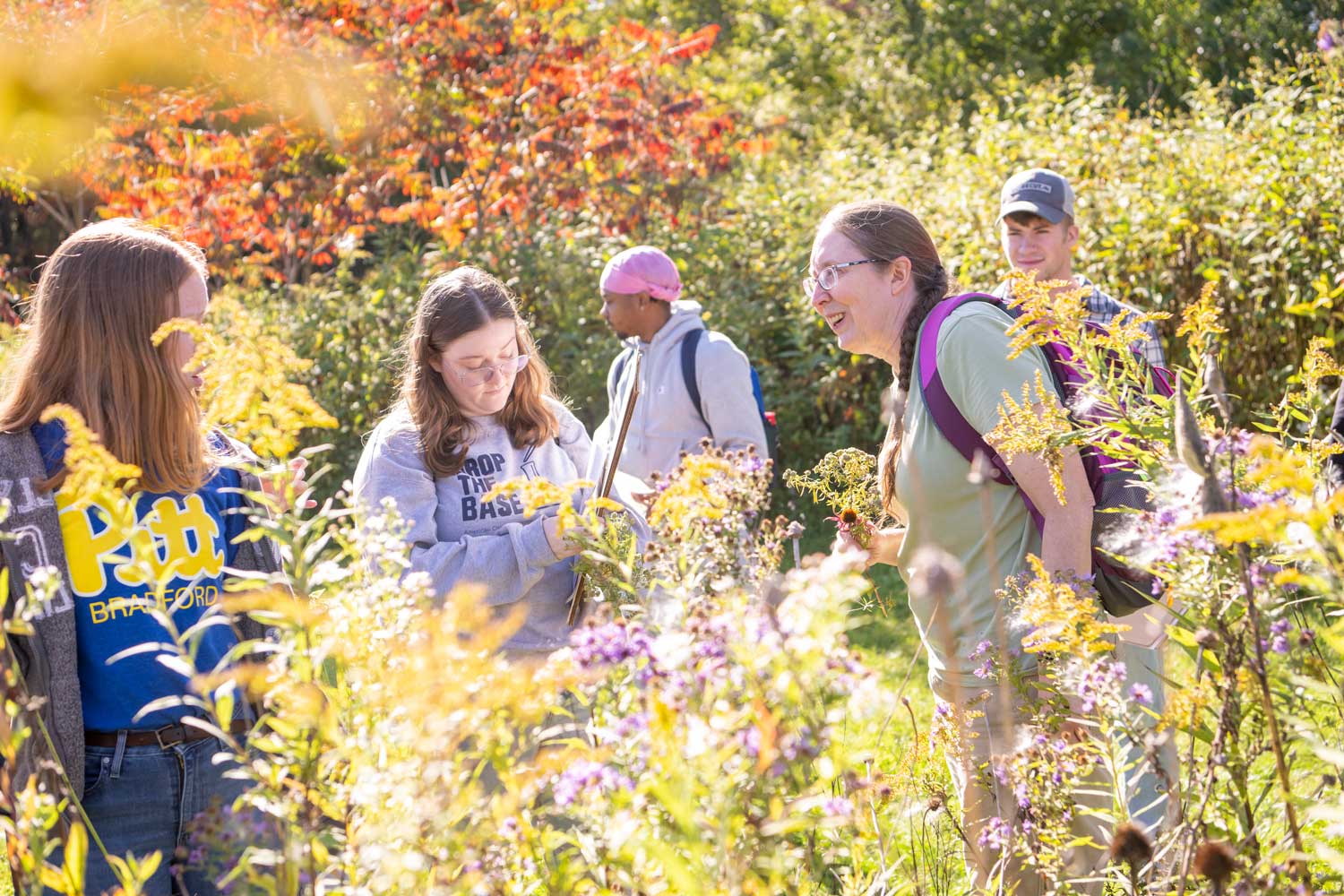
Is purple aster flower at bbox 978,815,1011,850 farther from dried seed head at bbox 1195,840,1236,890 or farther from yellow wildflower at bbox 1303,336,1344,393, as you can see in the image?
yellow wildflower at bbox 1303,336,1344,393

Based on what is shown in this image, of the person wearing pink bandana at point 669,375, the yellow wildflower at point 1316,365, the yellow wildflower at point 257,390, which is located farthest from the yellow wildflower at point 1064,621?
the person wearing pink bandana at point 669,375

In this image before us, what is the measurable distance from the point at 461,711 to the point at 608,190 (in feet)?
27.5

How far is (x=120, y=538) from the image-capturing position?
2.16m

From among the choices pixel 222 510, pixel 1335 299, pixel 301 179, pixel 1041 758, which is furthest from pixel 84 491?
pixel 301 179

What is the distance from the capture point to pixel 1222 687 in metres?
1.29

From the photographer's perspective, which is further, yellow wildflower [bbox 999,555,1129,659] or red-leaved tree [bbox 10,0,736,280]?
red-leaved tree [bbox 10,0,736,280]

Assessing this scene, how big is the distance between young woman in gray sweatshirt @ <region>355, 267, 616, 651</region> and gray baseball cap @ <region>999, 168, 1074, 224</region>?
1874 mm

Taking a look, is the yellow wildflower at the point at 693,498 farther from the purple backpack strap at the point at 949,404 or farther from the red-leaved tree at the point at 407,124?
the red-leaved tree at the point at 407,124

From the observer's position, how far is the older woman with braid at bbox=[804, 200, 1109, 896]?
90.0 inches

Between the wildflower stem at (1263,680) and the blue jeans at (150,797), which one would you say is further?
the blue jeans at (150,797)

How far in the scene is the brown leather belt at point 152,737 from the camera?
7.09ft

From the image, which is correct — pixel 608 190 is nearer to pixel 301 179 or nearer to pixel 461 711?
pixel 301 179

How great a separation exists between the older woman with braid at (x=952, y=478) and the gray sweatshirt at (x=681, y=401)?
1662 millimetres

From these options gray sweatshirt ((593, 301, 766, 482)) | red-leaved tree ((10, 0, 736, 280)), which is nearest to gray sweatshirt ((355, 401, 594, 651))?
gray sweatshirt ((593, 301, 766, 482))
